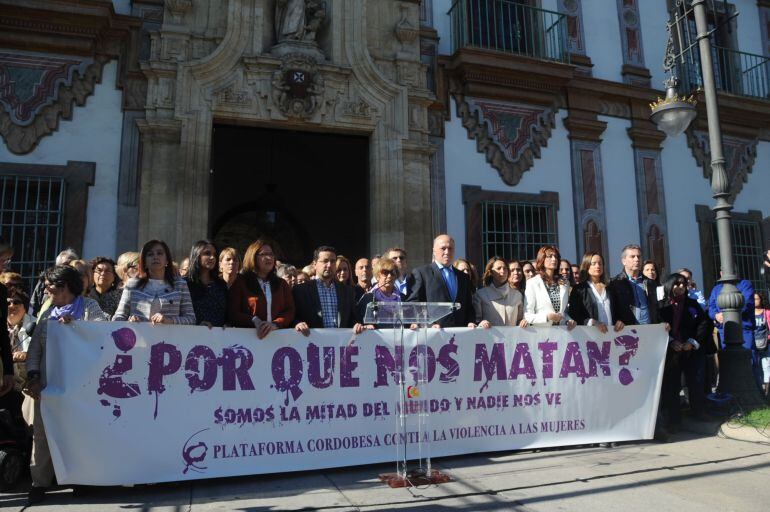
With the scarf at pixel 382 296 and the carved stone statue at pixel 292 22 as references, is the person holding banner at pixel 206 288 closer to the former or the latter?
the scarf at pixel 382 296

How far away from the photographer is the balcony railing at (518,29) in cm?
1045

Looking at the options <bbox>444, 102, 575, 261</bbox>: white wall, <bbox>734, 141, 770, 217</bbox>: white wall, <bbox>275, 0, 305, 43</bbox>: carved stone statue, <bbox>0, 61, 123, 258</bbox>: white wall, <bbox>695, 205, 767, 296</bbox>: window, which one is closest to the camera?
<bbox>0, 61, 123, 258</bbox>: white wall

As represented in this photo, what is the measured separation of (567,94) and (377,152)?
401cm

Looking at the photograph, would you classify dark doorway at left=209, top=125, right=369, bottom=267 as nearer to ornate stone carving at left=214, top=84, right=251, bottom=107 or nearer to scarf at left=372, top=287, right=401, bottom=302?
ornate stone carving at left=214, top=84, right=251, bottom=107

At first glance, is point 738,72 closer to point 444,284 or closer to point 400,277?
point 400,277

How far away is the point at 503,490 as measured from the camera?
13.0 ft

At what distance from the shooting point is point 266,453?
Answer: 4.43 metres

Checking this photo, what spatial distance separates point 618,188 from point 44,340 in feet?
31.7

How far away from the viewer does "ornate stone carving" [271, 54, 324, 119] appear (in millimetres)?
8672

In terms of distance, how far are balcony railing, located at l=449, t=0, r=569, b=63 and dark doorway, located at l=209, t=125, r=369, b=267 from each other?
13.1ft

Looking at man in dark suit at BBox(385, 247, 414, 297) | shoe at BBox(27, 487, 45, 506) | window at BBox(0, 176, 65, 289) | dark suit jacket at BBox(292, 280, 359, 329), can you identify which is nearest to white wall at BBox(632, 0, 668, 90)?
man in dark suit at BBox(385, 247, 414, 297)

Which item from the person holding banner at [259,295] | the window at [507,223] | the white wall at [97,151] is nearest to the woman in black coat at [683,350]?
the window at [507,223]

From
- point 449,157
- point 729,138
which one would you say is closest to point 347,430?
point 449,157

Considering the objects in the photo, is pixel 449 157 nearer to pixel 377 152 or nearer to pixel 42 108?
pixel 377 152
